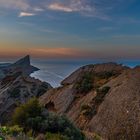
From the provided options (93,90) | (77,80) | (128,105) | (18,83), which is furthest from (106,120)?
(18,83)

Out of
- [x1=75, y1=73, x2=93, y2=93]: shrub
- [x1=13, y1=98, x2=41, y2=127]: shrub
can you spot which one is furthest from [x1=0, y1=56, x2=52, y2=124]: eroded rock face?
[x1=13, y1=98, x2=41, y2=127]: shrub

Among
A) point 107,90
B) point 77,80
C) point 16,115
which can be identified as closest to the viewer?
point 16,115

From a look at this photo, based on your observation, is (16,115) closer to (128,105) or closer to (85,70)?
(128,105)

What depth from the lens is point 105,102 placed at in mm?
19344

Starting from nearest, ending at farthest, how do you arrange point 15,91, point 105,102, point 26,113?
point 26,113 < point 105,102 < point 15,91

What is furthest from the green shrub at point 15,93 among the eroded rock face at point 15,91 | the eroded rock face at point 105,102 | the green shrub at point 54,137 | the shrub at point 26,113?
the green shrub at point 54,137

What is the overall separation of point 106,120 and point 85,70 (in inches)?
343

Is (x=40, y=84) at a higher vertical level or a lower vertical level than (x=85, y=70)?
lower

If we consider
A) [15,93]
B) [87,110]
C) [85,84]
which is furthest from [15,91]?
[87,110]

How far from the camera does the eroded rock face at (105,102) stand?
16828mm

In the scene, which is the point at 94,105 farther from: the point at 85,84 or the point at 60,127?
the point at 60,127

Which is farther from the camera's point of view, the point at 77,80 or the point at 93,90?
the point at 77,80

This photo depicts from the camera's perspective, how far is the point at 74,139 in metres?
12.9

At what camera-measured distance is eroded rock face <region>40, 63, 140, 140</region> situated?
55.2ft
